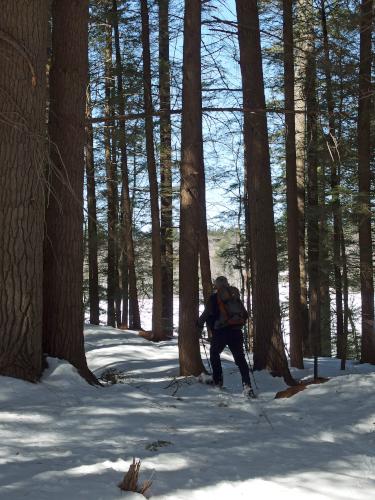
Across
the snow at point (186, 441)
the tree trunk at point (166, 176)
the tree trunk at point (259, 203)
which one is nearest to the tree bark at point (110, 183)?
the tree trunk at point (166, 176)

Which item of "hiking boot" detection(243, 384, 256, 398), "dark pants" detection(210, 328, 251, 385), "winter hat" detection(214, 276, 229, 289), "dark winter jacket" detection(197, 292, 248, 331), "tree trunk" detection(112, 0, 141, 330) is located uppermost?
"tree trunk" detection(112, 0, 141, 330)

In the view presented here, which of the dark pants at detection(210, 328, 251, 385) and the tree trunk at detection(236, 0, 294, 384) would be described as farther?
the tree trunk at detection(236, 0, 294, 384)

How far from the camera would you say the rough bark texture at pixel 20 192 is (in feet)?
18.3

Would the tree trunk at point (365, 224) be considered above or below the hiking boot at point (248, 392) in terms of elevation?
above

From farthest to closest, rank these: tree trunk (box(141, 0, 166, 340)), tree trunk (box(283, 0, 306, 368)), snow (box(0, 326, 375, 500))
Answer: tree trunk (box(141, 0, 166, 340)) < tree trunk (box(283, 0, 306, 368)) < snow (box(0, 326, 375, 500))

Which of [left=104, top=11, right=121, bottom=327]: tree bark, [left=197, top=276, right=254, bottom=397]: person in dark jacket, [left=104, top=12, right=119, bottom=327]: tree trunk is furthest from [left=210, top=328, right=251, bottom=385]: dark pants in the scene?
[left=104, top=12, right=119, bottom=327]: tree trunk

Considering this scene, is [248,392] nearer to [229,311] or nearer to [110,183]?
[229,311]

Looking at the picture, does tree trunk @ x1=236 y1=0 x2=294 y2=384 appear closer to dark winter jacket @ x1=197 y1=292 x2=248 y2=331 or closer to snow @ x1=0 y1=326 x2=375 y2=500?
dark winter jacket @ x1=197 y1=292 x2=248 y2=331

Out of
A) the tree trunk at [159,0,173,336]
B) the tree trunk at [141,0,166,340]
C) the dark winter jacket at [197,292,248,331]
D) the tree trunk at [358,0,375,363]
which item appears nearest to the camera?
the dark winter jacket at [197,292,248,331]

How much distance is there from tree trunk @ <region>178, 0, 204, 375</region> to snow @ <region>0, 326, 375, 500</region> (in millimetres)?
1066

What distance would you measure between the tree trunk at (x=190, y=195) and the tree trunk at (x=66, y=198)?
2.15 meters

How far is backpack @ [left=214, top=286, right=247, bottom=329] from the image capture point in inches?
302

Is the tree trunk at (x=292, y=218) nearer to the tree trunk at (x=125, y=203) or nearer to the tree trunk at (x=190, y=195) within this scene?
the tree trunk at (x=190, y=195)

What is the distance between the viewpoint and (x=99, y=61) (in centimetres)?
1748
